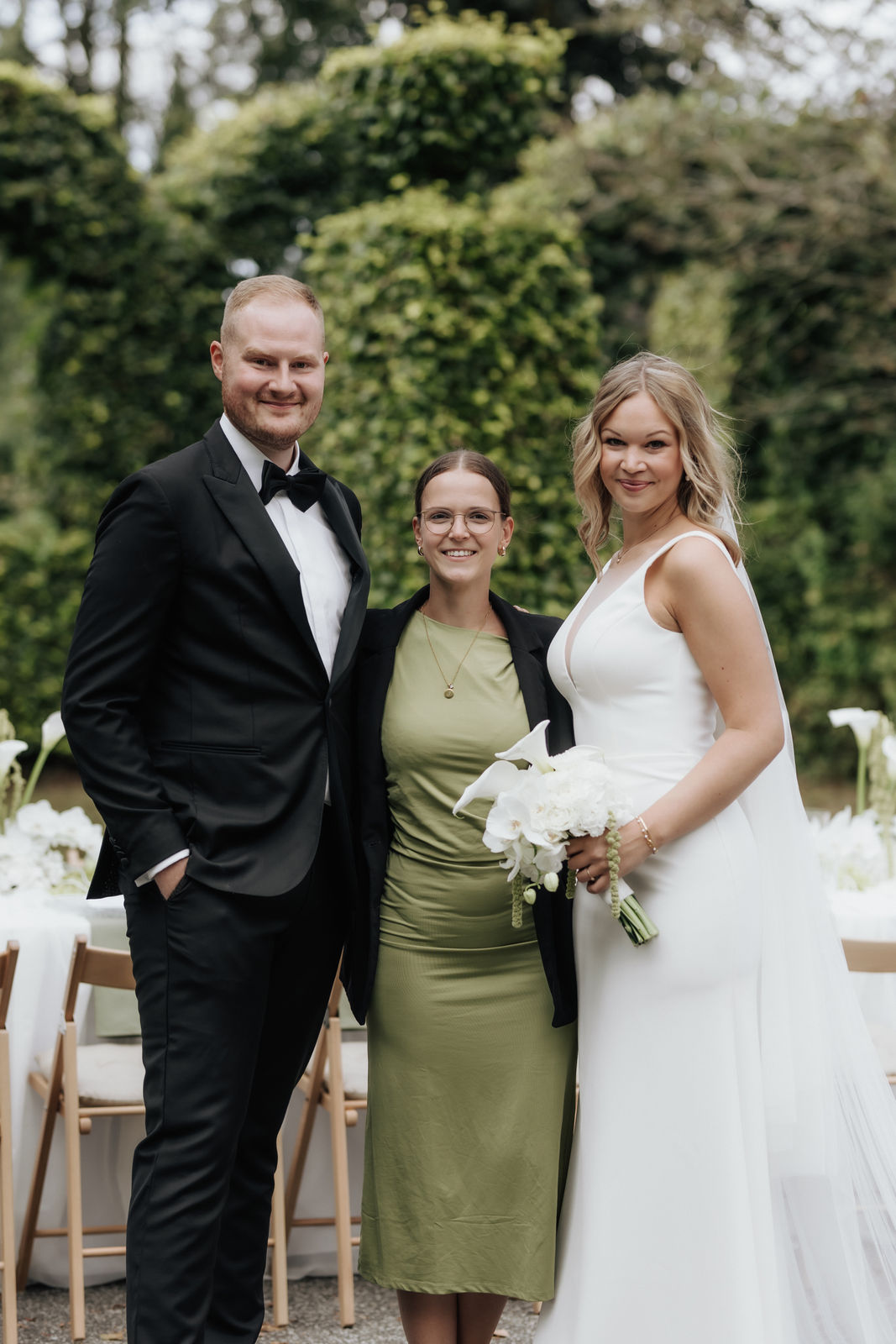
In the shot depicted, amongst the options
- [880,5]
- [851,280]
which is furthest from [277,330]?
[851,280]

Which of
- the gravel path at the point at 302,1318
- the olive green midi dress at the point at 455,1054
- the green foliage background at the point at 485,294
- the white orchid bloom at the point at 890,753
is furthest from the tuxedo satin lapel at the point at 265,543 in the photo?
the green foliage background at the point at 485,294

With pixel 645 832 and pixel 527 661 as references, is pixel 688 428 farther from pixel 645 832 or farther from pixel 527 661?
pixel 645 832

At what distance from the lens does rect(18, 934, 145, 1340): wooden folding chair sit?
329 cm

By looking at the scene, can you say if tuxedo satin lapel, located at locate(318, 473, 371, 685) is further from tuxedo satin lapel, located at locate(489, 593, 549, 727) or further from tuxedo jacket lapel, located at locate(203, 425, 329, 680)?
tuxedo satin lapel, located at locate(489, 593, 549, 727)

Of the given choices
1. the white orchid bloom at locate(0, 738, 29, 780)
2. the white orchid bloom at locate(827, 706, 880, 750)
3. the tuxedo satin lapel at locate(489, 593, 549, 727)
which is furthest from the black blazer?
the white orchid bloom at locate(827, 706, 880, 750)

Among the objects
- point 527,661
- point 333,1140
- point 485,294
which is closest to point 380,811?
point 527,661

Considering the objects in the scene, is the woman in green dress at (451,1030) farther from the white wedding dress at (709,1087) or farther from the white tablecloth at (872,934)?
the white tablecloth at (872,934)

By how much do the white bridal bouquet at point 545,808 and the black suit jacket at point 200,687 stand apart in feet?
1.24

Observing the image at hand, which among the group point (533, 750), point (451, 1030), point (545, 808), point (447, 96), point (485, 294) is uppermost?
point (447, 96)

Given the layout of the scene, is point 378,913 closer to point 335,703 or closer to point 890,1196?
point 335,703

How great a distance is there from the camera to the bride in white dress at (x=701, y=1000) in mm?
2557

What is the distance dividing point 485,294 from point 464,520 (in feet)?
15.7

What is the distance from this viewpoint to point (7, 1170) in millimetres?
3236

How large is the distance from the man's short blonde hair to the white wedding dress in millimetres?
885
